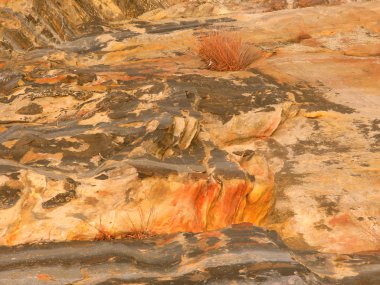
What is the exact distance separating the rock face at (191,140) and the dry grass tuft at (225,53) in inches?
6.4

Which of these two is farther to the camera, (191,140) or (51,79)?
(51,79)

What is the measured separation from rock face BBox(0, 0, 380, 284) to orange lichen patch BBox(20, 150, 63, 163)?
12 millimetres

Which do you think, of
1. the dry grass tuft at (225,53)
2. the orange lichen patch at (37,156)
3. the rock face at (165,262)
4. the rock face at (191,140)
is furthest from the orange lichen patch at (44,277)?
the dry grass tuft at (225,53)

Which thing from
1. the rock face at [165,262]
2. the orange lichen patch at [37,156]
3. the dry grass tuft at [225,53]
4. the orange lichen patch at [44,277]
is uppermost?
the dry grass tuft at [225,53]

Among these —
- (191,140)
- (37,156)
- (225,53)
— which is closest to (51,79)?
(37,156)

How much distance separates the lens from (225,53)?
6754 mm

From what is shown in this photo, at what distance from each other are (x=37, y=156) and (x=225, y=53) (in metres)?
3.10

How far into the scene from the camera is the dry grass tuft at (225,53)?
6.81m

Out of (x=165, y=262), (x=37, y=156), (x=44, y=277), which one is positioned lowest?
(x=165, y=262)

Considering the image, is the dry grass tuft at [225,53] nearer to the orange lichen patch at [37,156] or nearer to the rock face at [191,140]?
the rock face at [191,140]

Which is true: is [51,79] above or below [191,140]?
above

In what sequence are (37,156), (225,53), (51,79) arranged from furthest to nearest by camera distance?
1. (225,53)
2. (51,79)
3. (37,156)

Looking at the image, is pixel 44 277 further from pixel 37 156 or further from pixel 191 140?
pixel 191 140

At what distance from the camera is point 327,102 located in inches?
249
